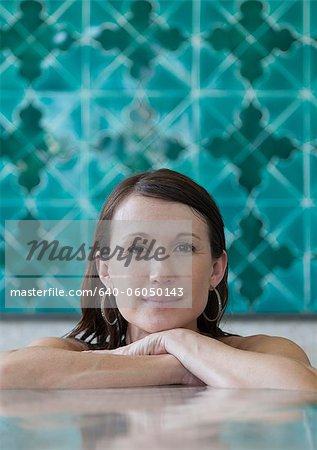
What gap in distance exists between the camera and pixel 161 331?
1.34 metres

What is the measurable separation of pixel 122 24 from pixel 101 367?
1226 millimetres

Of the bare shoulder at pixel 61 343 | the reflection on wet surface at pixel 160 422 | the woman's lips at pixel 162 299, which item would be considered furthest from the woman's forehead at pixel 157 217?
the reflection on wet surface at pixel 160 422

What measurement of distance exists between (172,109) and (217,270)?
0.71m

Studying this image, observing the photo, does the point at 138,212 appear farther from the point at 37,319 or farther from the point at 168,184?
the point at 37,319

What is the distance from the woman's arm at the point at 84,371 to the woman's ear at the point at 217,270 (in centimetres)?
37

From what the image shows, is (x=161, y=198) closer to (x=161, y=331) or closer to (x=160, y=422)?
(x=161, y=331)

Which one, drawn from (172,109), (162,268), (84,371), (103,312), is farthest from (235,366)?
(172,109)

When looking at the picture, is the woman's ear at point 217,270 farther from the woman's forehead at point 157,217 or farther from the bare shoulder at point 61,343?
the bare shoulder at point 61,343

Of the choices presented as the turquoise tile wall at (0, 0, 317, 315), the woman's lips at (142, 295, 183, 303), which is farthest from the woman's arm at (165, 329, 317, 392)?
the turquoise tile wall at (0, 0, 317, 315)

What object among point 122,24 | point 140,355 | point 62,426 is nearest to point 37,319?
point 122,24

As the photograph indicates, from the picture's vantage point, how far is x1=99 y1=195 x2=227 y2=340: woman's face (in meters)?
1.38

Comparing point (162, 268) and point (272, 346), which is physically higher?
point (162, 268)

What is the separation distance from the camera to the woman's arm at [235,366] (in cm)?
109

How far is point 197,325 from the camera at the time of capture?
1562mm
